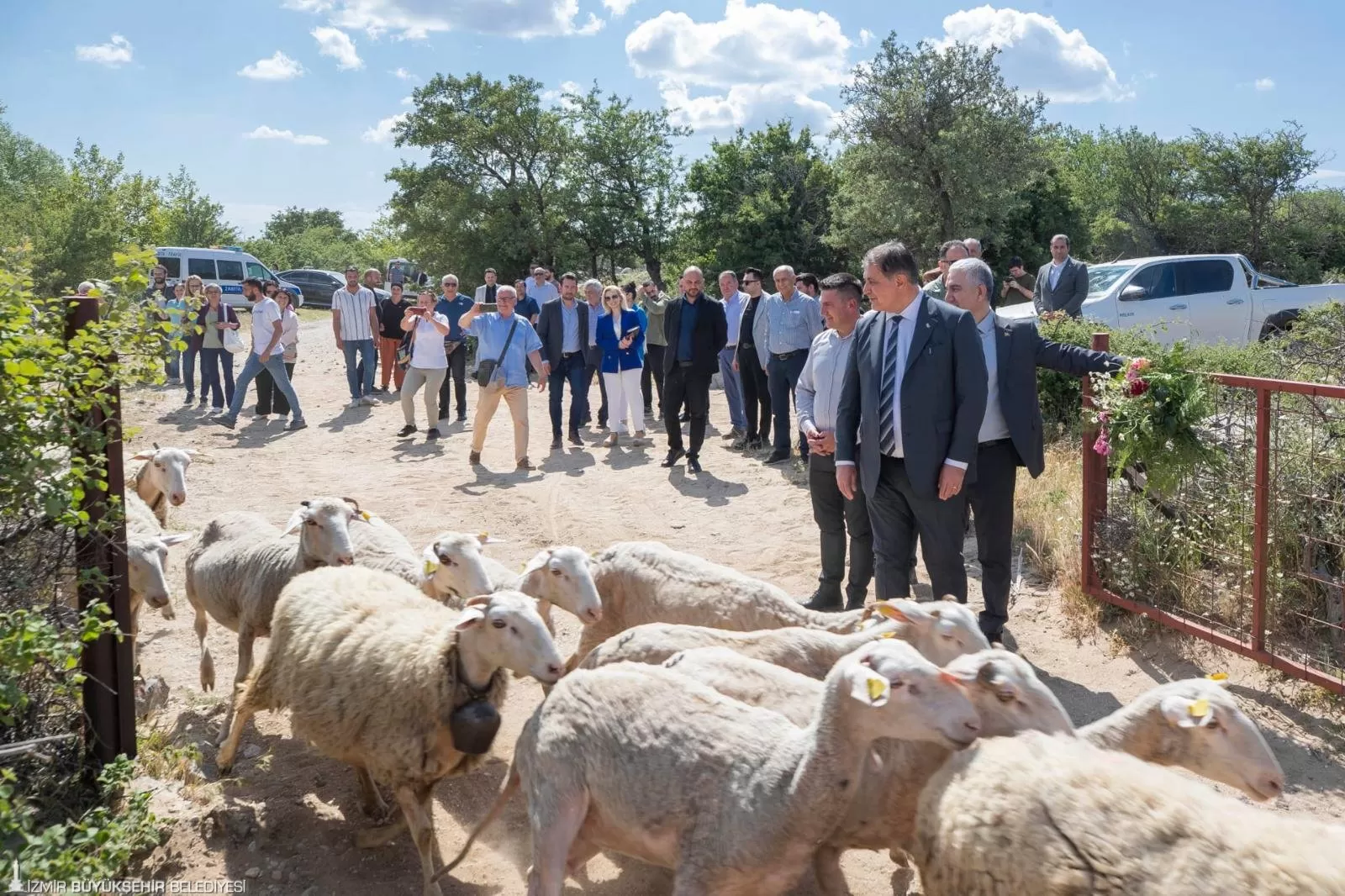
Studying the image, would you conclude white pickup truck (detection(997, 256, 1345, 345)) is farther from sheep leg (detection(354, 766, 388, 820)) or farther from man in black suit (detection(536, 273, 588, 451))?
sheep leg (detection(354, 766, 388, 820))

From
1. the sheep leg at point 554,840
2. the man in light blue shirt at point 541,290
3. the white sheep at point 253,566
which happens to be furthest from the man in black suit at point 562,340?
the sheep leg at point 554,840

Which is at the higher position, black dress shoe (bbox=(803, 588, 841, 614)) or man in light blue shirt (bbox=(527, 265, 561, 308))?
man in light blue shirt (bbox=(527, 265, 561, 308))

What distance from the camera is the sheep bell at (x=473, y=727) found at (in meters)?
4.38

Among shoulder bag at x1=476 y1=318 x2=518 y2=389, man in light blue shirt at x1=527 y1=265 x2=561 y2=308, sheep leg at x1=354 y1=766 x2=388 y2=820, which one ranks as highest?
man in light blue shirt at x1=527 y1=265 x2=561 y2=308

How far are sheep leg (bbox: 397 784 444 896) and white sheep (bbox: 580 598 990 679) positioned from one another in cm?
94

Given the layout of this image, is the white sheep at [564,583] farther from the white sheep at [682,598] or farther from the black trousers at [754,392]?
the black trousers at [754,392]

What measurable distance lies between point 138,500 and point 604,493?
4.79 m

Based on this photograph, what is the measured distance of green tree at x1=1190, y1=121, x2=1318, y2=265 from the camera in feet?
95.4

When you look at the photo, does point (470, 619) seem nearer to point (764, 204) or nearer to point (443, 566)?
point (443, 566)

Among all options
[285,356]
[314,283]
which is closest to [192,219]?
[314,283]

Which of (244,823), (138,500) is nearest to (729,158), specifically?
(138,500)

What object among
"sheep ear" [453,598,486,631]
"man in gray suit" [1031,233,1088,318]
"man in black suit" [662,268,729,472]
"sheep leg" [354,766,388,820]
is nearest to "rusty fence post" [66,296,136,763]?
"sheep leg" [354,766,388,820]

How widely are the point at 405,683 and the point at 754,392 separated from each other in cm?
881

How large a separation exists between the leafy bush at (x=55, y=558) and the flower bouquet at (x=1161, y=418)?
17.3 ft
